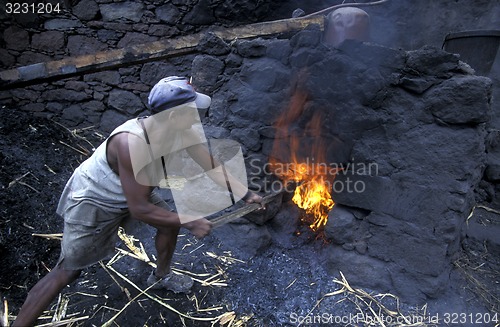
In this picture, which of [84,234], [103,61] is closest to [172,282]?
[84,234]

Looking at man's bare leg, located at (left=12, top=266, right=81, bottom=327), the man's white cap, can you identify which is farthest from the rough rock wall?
man's bare leg, located at (left=12, top=266, right=81, bottom=327)

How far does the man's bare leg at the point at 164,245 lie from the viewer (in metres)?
2.86

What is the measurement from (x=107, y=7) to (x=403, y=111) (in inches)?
193

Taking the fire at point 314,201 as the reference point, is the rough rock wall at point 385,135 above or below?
above

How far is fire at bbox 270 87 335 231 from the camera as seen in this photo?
9.86 feet

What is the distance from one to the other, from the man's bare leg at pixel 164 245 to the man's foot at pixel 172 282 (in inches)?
3.7

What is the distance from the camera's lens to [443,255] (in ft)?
8.82

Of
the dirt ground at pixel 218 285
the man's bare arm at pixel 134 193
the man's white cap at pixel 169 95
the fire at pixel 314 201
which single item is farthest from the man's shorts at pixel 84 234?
the fire at pixel 314 201

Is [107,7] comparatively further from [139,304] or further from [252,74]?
[139,304]

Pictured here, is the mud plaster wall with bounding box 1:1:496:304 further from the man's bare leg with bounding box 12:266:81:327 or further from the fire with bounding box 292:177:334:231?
the man's bare leg with bounding box 12:266:81:327

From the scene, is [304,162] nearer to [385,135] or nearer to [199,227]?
[385,135]

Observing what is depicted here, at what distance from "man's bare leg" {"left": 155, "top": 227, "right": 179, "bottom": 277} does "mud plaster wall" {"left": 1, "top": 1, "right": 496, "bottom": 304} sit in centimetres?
96

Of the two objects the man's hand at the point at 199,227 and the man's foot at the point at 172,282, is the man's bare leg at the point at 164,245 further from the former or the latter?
the man's hand at the point at 199,227

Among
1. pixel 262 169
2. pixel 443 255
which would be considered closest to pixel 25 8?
pixel 262 169
